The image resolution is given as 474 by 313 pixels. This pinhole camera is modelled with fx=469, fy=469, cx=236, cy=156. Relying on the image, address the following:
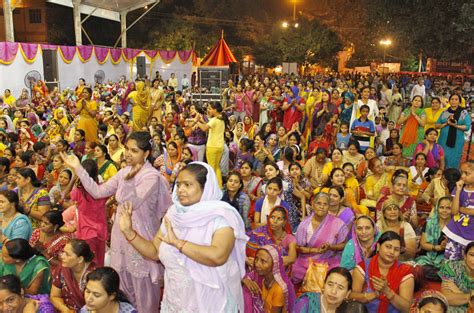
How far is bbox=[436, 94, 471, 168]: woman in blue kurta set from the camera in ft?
22.5

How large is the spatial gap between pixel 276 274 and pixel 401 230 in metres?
1.36

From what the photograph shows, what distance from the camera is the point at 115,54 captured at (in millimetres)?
18094

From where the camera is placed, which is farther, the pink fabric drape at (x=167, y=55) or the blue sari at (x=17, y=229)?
the pink fabric drape at (x=167, y=55)

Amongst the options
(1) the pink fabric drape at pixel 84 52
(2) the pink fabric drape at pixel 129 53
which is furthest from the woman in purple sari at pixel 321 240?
(2) the pink fabric drape at pixel 129 53

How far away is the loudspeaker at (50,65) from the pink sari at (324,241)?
1271 cm

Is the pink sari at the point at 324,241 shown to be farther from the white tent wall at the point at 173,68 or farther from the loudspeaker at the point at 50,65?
the white tent wall at the point at 173,68

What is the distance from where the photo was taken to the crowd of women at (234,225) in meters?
2.25

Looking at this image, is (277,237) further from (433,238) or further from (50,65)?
(50,65)

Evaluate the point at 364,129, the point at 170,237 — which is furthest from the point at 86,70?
the point at 170,237

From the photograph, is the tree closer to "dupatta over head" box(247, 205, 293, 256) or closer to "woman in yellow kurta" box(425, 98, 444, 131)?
"woman in yellow kurta" box(425, 98, 444, 131)

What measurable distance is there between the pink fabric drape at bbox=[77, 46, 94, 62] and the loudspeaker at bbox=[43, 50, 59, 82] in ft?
4.41

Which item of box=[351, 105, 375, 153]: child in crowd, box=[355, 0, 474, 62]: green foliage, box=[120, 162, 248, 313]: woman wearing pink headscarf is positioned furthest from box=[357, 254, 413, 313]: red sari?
box=[355, 0, 474, 62]: green foliage

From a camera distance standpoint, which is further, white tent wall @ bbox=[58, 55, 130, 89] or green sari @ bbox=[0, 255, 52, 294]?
white tent wall @ bbox=[58, 55, 130, 89]

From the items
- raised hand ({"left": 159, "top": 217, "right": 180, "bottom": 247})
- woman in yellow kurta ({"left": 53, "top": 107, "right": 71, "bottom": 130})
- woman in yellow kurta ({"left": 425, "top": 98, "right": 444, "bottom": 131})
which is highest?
woman in yellow kurta ({"left": 425, "top": 98, "right": 444, "bottom": 131})
